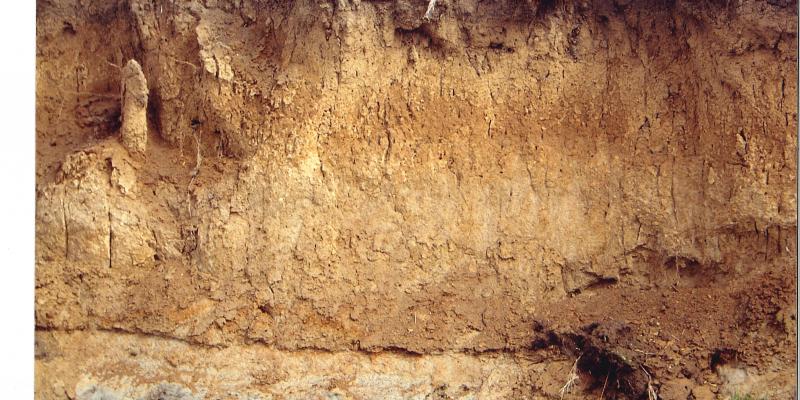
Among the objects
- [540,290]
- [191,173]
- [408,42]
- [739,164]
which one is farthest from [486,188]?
[191,173]

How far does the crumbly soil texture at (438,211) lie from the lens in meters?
5.62

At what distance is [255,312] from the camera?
570cm

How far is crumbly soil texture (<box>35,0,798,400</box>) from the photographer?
5625 millimetres

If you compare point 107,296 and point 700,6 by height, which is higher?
point 700,6

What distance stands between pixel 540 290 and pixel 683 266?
3.41 ft

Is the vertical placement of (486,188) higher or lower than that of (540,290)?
higher

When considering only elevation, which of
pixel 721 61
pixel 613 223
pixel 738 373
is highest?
pixel 721 61

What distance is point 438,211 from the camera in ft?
19.0

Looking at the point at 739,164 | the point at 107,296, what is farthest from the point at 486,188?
the point at 107,296

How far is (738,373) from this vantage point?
5.62 m

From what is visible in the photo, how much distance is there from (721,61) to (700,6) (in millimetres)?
410

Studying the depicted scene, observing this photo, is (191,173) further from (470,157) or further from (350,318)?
(470,157)

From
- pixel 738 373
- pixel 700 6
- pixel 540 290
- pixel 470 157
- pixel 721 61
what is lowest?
pixel 738 373

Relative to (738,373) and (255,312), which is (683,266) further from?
(255,312)
